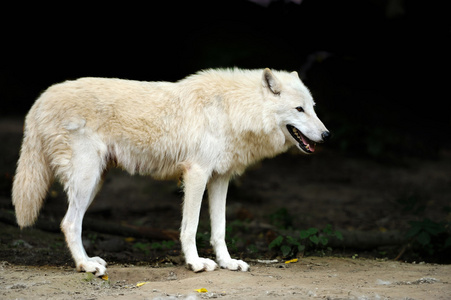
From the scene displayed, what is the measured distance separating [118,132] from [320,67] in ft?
19.2

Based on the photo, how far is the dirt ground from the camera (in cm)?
384

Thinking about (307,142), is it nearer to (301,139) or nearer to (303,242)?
(301,139)

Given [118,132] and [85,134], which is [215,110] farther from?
[85,134]

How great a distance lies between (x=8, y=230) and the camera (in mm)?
6090

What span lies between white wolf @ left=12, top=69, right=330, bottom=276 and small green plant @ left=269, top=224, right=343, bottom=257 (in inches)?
33.1

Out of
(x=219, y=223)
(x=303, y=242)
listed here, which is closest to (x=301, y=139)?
(x=219, y=223)

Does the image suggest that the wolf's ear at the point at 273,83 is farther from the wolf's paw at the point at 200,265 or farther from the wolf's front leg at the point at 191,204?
the wolf's paw at the point at 200,265

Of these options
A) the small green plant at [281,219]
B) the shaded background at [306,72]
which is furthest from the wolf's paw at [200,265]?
the small green plant at [281,219]

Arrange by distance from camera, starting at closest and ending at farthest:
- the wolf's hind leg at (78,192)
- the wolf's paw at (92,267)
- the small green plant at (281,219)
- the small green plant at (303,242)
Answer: the wolf's paw at (92,267)
the wolf's hind leg at (78,192)
the small green plant at (303,242)
the small green plant at (281,219)

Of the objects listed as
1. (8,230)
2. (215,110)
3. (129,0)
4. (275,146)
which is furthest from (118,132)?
(129,0)

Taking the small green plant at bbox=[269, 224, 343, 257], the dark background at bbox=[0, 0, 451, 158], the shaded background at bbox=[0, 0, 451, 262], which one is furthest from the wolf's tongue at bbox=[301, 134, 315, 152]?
the dark background at bbox=[0, 0, 451, 158]

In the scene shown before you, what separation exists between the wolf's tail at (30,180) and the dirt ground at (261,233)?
0.54 m

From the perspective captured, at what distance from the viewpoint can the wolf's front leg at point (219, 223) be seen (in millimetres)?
4677

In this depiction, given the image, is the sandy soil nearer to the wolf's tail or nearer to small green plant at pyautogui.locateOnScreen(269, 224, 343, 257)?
small green plant at pyautogui.locateOnScreen(269, 224, 343, 257)
